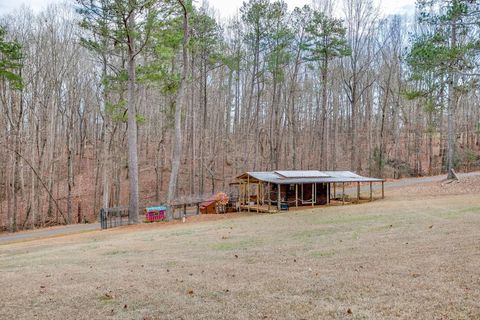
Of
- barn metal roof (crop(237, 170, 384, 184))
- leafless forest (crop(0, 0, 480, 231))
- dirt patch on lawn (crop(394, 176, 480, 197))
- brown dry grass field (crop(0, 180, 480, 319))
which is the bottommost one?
brown dry grass field (crop(0, 180, 480, 319))

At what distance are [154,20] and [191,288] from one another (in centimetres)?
1518

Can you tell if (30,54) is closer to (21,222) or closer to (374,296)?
(21,222)

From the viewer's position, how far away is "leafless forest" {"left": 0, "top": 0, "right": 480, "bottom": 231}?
1875cm

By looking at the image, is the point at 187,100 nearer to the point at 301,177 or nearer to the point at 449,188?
the point at 301,177

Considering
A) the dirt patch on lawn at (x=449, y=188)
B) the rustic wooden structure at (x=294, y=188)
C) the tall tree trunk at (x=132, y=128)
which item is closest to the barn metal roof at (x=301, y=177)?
A: the rustic wooden structure at (x=294, y=188)

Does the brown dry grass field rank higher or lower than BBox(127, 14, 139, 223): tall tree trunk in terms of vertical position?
lower

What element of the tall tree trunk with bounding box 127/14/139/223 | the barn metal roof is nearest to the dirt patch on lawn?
the barn metal roof

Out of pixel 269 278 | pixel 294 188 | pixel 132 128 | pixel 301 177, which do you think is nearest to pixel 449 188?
pixel 301 177

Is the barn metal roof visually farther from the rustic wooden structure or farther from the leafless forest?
the leafless forest

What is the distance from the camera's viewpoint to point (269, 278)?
5781mm

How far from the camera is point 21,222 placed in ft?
80.4

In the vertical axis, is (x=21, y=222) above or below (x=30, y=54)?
below

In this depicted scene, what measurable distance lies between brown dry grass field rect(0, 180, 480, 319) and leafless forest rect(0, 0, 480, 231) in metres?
9.30

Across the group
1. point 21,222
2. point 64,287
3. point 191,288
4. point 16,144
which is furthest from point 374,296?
point 21,222
